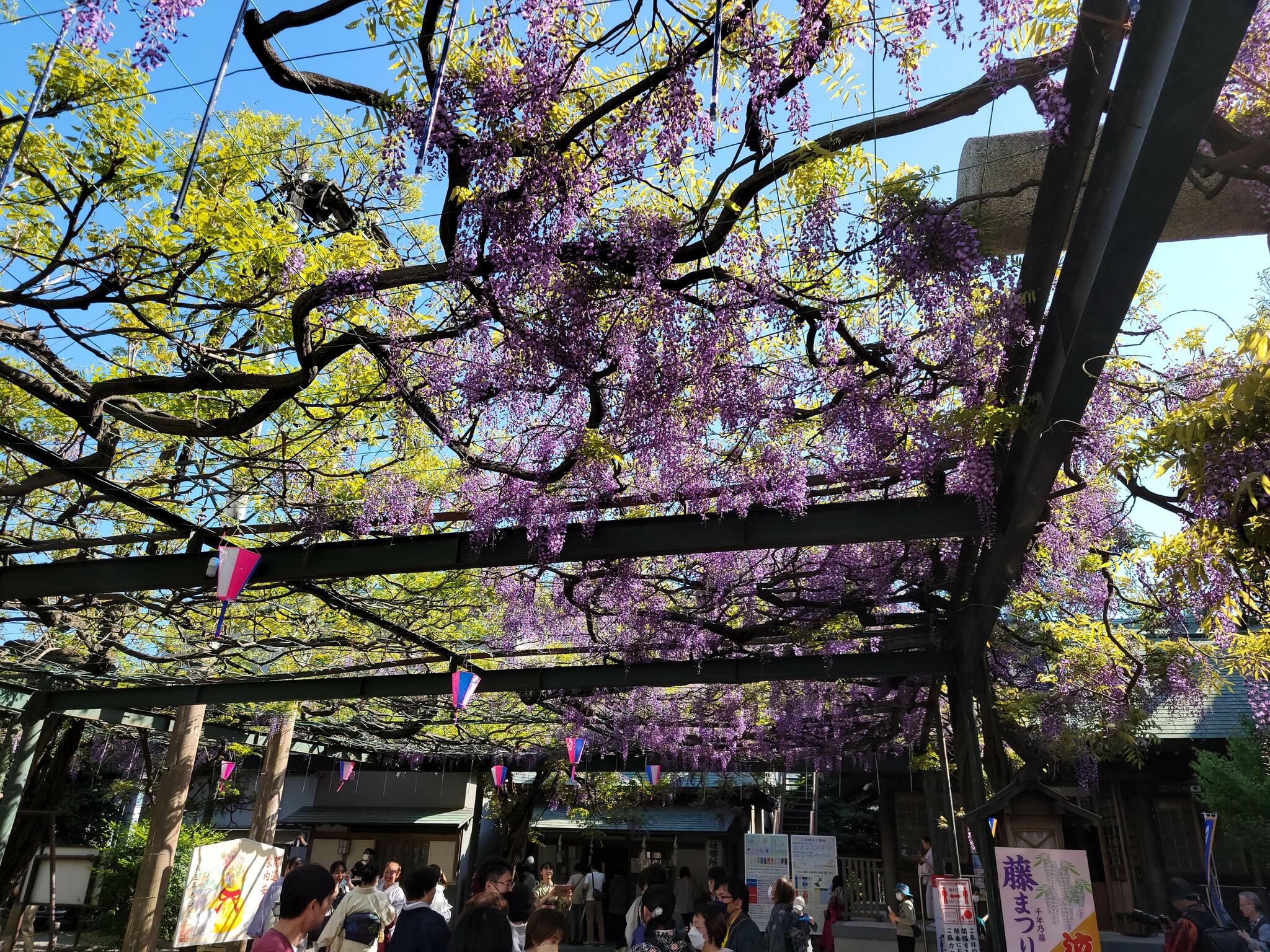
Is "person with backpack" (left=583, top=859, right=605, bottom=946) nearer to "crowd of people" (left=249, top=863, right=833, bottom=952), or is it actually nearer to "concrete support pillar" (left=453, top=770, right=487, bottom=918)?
"concrete support pillar" (left=453, top=770, right=487, bottom=918)

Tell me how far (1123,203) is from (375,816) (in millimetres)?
18793

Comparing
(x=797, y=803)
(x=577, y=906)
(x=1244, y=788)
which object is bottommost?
(x=577, y=906)

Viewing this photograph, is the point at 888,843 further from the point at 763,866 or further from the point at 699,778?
the point at 763,866

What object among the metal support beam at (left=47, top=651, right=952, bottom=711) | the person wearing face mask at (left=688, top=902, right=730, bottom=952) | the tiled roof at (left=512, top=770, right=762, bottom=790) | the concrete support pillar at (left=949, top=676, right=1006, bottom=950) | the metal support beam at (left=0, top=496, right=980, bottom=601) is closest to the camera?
the person wearing face mask at (left=688, top=902, right=730, bottom=952)

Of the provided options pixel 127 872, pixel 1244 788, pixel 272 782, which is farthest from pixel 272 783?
→ pixel 1244 788

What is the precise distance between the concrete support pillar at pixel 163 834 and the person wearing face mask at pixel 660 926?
6712 mm

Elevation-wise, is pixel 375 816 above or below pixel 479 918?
above

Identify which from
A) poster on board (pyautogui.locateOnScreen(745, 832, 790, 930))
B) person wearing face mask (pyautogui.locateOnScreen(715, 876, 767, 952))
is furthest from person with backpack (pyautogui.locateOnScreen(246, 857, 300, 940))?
poster on board (pyautogui.locateOnScreen(745, 832, 790, 930))

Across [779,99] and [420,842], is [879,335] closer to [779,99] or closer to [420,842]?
[779,99]

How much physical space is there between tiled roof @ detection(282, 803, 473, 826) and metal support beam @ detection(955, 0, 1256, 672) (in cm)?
1603

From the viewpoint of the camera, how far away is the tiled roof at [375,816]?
17562mm

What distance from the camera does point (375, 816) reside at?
18.0 metres

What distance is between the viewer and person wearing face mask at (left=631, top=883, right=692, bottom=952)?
3.76 meters

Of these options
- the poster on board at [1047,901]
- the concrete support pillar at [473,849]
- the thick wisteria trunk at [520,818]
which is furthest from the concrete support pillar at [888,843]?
the poster on board at [1047,901]
